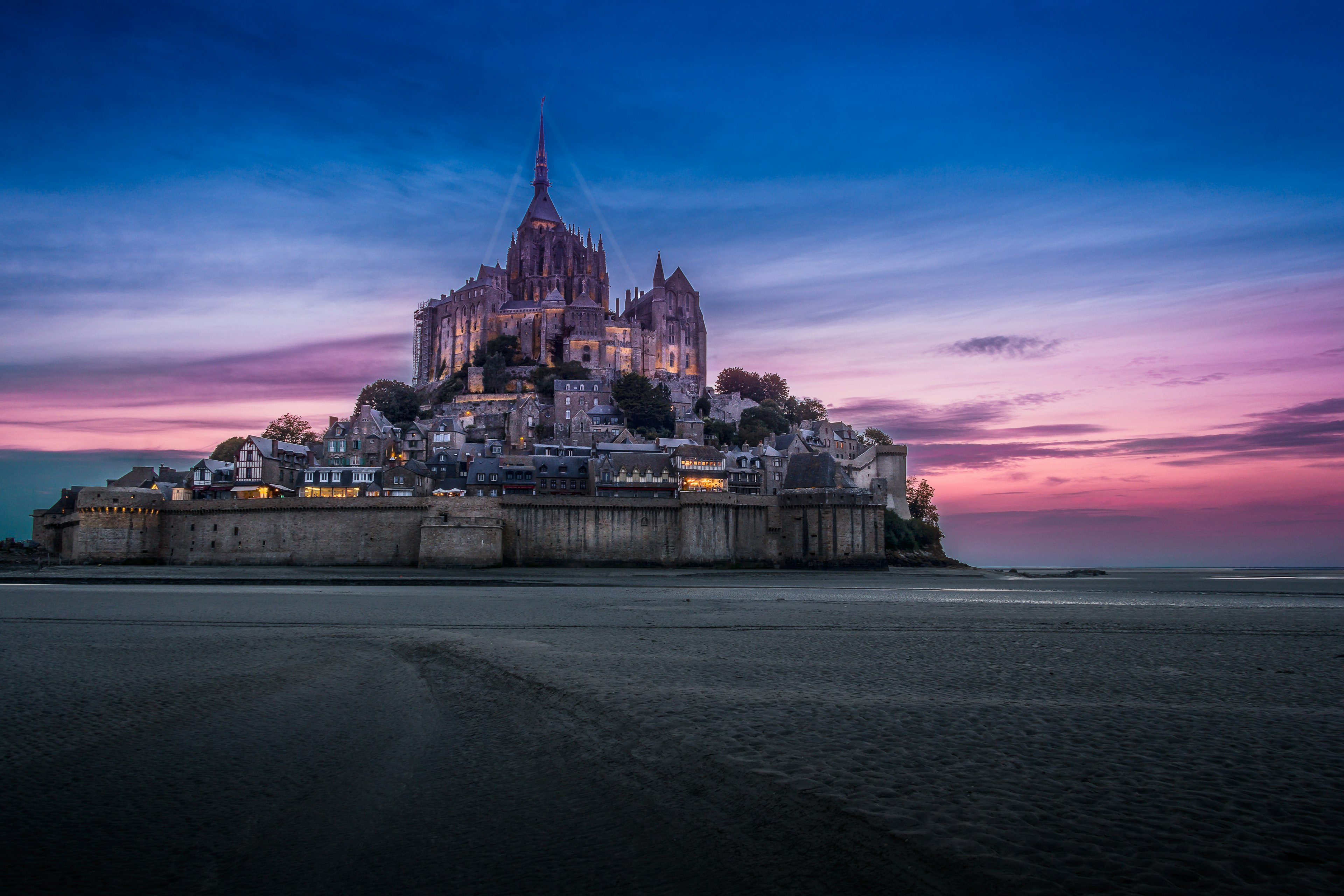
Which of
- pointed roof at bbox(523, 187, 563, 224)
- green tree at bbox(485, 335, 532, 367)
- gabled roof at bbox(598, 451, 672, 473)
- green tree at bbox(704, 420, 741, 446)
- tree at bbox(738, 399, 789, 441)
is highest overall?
pointed roof at bbox(523, 187, 563, 224)

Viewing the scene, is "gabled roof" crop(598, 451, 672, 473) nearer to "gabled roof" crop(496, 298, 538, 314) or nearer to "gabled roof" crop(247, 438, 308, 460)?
"gabled roof" crop(247, 438, 308, 460)

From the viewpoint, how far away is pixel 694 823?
5180mm

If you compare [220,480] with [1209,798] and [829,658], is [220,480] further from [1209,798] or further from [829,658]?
[1209,798]

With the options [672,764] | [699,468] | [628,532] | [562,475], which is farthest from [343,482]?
[672,764]

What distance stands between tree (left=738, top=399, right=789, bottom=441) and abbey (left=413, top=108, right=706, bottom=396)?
36.9 ft

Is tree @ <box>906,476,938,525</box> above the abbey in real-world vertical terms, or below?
below

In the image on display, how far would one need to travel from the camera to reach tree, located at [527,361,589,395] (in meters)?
103

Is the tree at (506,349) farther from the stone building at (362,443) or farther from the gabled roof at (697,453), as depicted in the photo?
the gabled roof at (697,453)

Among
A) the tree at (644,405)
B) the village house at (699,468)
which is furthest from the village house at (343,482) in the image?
the tree at (644,405)

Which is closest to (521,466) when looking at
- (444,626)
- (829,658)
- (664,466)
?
(664,466)

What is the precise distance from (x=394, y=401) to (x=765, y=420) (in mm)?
48261

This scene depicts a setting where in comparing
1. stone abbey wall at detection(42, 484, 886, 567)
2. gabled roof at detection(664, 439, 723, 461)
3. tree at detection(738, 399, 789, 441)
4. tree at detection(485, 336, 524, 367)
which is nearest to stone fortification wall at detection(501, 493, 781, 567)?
stone abbey wall at detection(42, 484, 886, 567)

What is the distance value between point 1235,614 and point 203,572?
4929 centimetres

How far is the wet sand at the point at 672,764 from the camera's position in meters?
4.42
